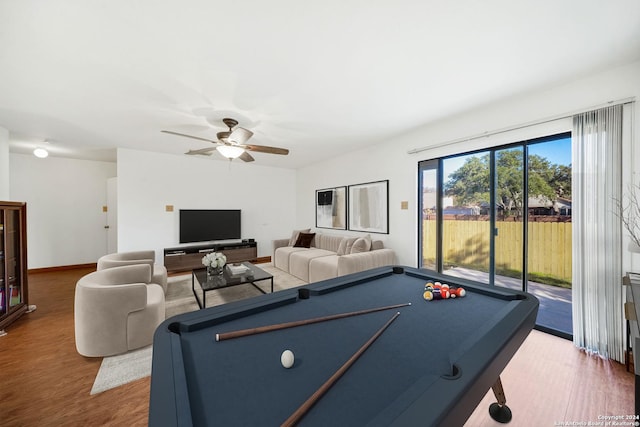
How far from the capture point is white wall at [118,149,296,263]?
484 centimetres

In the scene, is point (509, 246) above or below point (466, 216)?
below

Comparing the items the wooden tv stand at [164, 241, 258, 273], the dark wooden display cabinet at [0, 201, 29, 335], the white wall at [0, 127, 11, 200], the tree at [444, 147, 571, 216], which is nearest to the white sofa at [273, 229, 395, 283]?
the wooden tv stand at [164, 241, 258, 273]

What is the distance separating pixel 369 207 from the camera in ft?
15.4

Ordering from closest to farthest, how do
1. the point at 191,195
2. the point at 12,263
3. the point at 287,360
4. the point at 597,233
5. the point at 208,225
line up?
the point at 287,360, the point at 597,233, the point at 12,263, the point at 191,195, the point at 208,225

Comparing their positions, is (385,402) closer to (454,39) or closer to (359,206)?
(454,39)

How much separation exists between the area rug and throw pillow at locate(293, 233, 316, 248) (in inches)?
28.2

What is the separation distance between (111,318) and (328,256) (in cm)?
307

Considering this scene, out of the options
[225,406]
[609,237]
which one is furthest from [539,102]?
[225,406]

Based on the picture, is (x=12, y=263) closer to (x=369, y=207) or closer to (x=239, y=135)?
(x=239, y=135)

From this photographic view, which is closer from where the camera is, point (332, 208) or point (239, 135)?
point (239, 135)

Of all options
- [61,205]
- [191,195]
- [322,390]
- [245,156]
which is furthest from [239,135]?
[61,205]

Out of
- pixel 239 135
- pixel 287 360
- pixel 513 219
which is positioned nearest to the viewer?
pixel 287 360

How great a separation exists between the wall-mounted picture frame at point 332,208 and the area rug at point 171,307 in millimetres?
1521

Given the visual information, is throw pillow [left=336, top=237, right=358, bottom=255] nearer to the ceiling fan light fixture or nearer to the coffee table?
the coffee table
